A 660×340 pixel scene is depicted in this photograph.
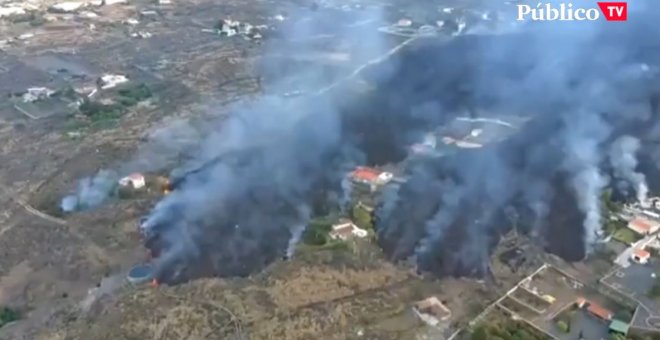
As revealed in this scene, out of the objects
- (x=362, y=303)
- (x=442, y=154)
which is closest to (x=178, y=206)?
(x=362, y=303)

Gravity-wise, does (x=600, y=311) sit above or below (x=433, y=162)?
below

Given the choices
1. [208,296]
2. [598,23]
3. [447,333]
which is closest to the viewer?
[447,333]

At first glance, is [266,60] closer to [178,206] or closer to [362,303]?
[178,206]

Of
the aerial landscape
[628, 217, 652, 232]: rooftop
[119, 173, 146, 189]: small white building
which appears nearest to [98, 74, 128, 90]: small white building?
the aerial landscape

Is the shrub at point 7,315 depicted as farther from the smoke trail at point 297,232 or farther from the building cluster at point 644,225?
the building cluster at point 644,225

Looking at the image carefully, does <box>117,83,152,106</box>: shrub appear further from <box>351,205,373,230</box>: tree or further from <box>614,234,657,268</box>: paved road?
<box>614,234,657,268</box>: paved road

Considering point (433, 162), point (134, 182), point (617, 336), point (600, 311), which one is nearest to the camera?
point (617, 336)

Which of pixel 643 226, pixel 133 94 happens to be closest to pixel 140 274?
pixel 643 226

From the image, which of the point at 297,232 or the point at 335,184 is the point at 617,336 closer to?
the point at 297,232
